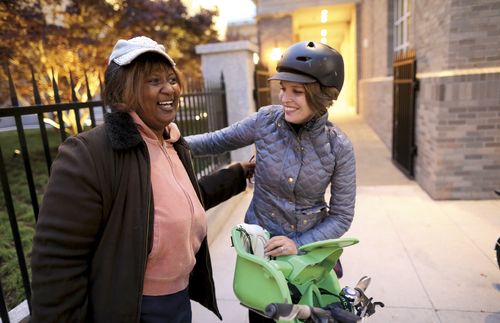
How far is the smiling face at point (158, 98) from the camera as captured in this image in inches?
53.0

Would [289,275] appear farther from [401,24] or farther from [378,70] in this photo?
[378,70]

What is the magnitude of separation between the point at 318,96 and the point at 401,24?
329 inches

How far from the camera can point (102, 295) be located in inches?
49.6

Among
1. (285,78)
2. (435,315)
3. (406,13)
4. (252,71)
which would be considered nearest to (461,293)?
(435,315)

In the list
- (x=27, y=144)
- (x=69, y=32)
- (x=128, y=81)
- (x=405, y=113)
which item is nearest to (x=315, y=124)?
(x=128, y=81)

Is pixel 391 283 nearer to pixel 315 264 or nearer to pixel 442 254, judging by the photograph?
pixel 442 254

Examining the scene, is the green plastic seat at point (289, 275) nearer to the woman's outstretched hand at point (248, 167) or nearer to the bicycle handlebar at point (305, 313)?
the bicycle handlebar at point (305, 313)

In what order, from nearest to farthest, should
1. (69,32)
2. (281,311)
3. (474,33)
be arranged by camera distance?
1. (281,311)
2. (474,33)
3. (69,32)

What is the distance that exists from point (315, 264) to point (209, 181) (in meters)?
0.76

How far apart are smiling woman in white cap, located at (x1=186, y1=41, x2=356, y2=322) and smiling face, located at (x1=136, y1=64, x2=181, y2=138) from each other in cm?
50

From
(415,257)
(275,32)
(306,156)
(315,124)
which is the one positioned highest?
(275,32)

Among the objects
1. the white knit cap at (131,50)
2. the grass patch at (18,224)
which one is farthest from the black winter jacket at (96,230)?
the grass patch at (18,224)

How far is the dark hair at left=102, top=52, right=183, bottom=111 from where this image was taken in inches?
50.8

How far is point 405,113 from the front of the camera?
6.31 m
